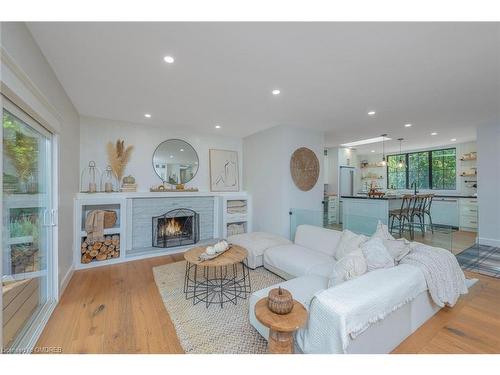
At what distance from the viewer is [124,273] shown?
3.13 meters

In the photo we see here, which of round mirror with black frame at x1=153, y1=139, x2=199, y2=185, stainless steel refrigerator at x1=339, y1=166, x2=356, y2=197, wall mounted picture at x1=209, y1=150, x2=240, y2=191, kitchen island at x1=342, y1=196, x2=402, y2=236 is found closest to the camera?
kitchen island at x1=342, y1=196, x2=402, y2=236

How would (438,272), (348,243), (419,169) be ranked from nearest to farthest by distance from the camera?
(438,272) → (348,243) → (419,169)

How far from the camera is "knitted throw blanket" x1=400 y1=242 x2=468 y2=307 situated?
1870mm

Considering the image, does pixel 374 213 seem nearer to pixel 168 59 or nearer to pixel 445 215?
pixel 445 215

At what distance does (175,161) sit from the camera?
4.42 m

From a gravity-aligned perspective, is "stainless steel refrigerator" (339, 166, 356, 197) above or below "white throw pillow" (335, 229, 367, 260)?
above

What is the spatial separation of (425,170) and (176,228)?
7587 millimetres

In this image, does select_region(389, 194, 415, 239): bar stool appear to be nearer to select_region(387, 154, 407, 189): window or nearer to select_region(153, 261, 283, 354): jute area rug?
select_region(153, 261, 283, 354): jute area rug

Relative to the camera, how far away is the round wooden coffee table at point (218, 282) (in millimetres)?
2318

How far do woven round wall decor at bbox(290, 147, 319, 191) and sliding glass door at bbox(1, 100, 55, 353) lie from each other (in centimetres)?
342

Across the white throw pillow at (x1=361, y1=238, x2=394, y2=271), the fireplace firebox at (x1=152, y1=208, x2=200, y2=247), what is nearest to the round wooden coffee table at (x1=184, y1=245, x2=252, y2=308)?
the white throw pillow at (x1=361, y1=238, x2=394, y2=271)

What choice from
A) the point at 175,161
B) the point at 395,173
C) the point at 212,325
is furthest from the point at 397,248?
the point at 395,173

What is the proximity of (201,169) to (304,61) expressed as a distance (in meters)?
3.21
